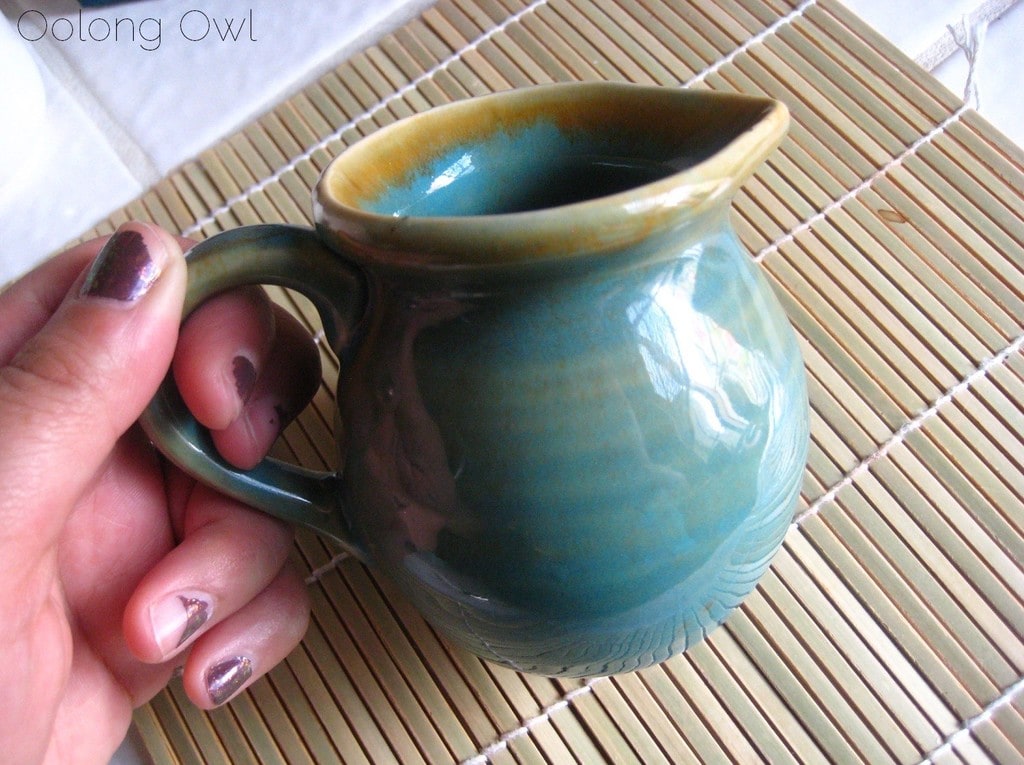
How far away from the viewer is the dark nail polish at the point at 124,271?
43 cm

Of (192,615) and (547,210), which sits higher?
(547,210)

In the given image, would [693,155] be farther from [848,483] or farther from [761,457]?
[848,483]

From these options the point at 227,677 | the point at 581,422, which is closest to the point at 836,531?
the point at 581,422

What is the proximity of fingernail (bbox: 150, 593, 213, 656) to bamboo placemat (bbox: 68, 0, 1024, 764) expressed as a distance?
9 centimetres

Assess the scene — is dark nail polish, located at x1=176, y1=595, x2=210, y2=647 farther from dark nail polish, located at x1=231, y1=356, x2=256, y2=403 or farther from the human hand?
dark nail polish, located at x1=231, y1=356, x2=256, y2=403

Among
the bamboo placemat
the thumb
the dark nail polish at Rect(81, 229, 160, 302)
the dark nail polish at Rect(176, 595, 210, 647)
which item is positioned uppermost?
the dark nail polish at Rect(81, 229, 160, 302)

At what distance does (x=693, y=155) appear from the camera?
1.41 ft

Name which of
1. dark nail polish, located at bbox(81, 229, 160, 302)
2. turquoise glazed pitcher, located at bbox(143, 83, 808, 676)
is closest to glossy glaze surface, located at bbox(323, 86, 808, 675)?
turquoise glazed pitcher, located at bbox(143, 83, 808, 676)

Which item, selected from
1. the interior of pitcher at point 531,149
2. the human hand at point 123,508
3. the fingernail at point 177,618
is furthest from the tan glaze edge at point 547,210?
the fingernail at point 177,618

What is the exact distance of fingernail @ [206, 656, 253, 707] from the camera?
0.53 metres

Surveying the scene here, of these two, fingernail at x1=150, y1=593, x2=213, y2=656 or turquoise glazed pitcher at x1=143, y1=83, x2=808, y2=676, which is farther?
fingernail at x1=150, y1=593, x2=213, y2=656

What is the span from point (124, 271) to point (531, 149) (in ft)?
0.69

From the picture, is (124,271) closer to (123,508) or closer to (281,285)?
(281,285)

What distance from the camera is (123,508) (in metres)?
0.58
